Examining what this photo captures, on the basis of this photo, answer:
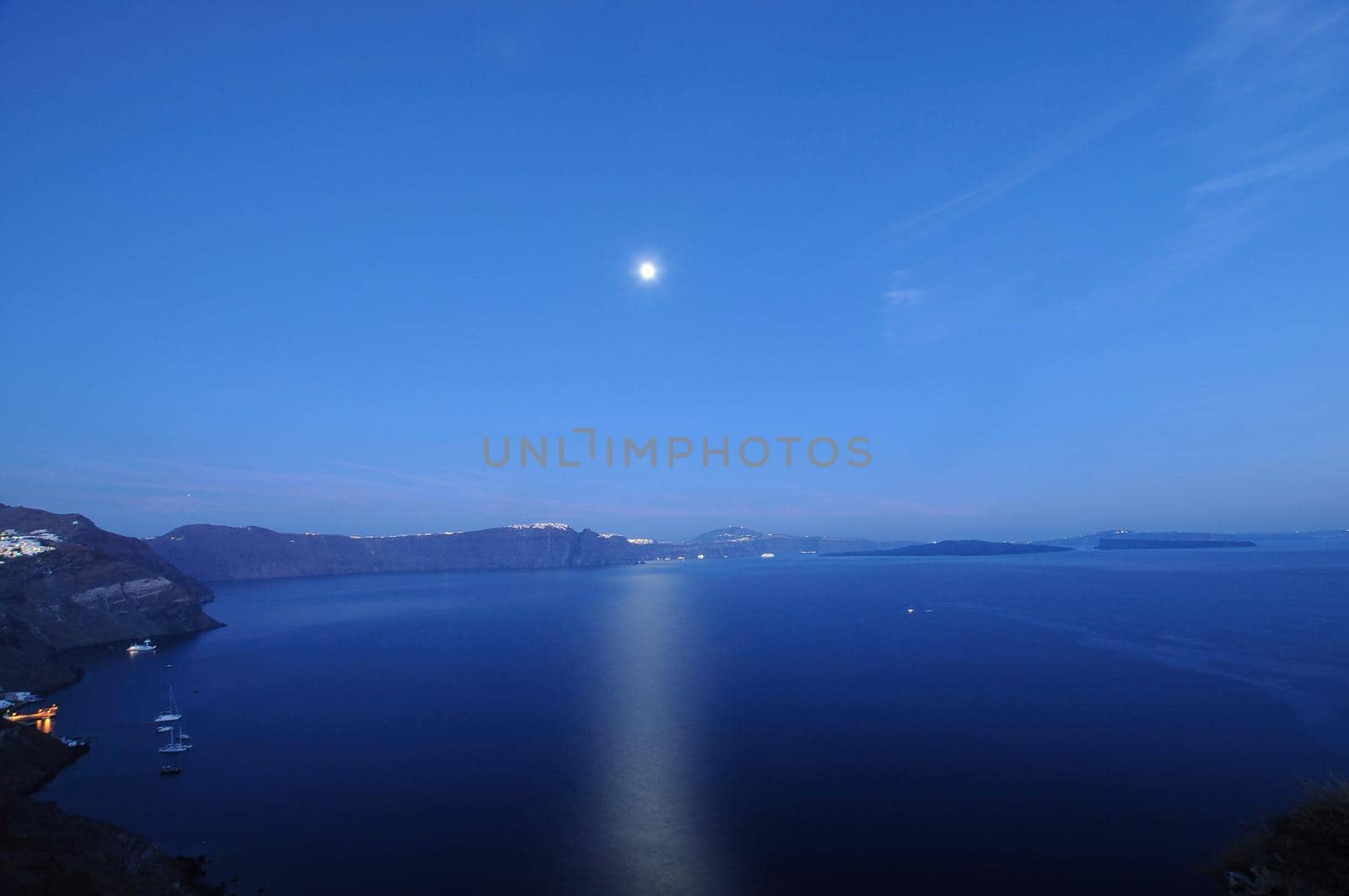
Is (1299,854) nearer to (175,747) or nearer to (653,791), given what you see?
(653,791)

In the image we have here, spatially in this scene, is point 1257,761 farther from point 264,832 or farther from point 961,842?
point 264,832

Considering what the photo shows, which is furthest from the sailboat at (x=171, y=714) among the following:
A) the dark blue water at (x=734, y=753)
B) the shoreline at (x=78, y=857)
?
the shoreline at (x=78, y=857)

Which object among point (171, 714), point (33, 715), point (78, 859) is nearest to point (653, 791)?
point (78, 859)

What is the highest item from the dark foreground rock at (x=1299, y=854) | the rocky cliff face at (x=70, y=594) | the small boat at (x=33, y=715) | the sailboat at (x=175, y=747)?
the rocky cliff face at (x=70, y=594)

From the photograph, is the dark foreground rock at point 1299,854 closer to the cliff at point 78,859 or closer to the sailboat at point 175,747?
the cliff at point 78,859

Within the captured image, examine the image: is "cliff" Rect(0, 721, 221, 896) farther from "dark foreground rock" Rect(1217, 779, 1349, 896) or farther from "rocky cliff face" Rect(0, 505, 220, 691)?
"rocky cliff face" Rect(0, 505, 220, 691)

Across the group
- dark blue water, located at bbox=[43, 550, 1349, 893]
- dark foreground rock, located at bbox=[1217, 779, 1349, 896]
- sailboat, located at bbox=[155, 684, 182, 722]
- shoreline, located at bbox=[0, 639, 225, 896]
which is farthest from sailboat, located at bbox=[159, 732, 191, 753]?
dark foreground rock, located at bbox=[1217, 779, 1349, 896]
